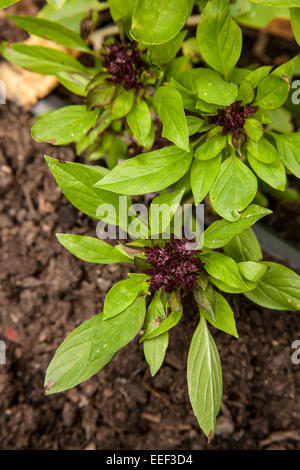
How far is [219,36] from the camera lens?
0.95 m

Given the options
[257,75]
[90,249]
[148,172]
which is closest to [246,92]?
[257,75]

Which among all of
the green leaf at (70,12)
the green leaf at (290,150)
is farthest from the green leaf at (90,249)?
the green leaf at (70,12)

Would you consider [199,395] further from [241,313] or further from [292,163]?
[292,163]

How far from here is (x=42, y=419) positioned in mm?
1431

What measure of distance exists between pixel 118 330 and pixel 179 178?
1.22 ft

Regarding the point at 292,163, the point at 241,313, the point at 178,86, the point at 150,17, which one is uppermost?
the point at 150,17

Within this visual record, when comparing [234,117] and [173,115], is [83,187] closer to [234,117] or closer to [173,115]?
[173,115]

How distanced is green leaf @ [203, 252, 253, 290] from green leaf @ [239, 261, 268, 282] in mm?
15

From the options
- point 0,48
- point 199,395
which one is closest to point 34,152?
point 0,48

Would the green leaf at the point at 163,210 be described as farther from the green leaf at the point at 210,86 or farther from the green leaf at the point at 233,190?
the green leaf at the point at 210,86

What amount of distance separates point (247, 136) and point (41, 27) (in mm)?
588

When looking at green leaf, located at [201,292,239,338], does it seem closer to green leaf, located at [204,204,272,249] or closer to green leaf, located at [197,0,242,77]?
green leaf, located at [204,204,272,249]

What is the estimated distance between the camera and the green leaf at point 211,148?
1010mm

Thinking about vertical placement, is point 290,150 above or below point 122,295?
above
